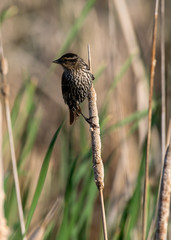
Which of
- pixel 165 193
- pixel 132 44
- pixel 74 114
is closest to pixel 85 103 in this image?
pixel 132 44

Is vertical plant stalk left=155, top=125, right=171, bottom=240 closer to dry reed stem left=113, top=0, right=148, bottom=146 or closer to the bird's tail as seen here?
the bird's tail

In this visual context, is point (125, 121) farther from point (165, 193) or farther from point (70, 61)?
point (165, 193)

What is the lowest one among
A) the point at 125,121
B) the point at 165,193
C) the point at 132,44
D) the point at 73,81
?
the point at 165,193

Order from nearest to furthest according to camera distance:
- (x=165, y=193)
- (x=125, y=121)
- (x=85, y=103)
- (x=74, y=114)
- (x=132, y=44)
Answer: (x=165, y=193) < (x=74, y=114) < (x=125, y=121) < (x=132, y=44) < (x=85, y=103)

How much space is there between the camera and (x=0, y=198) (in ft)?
4.35

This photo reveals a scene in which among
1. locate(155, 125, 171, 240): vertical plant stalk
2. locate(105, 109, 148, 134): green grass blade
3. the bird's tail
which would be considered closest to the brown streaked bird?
the bird's tail

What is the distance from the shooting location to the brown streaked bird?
1.90 metres

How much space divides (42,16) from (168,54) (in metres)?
1.30

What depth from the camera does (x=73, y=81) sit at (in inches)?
79.3

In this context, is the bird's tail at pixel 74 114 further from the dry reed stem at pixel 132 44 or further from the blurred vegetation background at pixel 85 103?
the dry reed stem at pixel 132 44

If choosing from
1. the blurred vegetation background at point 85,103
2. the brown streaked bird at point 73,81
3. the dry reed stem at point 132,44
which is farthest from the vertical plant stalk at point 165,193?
the dry reed stem at point 132,44

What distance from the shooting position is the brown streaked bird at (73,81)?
6.24 feet

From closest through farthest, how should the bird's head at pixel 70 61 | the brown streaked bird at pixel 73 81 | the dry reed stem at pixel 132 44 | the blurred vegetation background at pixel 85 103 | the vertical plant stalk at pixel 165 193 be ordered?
the vertical plant stalk at pixel 165 193 → the brown streaked bird at pixel 73 81 → the bird's head at pixel 70 61 → the blurred vegetation background at pixel 85 103 → the dry reed stem at pixel 132 44

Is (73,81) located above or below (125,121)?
above
